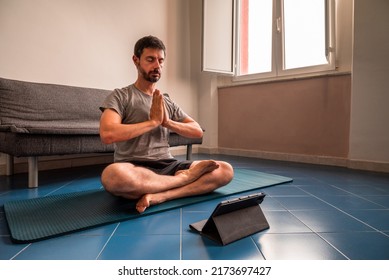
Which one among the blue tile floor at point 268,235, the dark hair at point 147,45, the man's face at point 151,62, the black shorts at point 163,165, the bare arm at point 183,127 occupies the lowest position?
the blue tile floor at point 268,235

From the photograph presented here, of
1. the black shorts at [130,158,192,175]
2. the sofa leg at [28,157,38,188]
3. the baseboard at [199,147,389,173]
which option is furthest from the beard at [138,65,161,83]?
the baseboard at [199,147,389,173]

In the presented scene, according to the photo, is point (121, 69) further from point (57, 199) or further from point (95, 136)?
point (57, 199)

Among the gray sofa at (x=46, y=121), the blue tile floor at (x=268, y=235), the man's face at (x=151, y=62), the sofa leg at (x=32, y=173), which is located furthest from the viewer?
the sofa leg at (x=32, y=173)

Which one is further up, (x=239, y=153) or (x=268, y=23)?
(x=268, y=23)

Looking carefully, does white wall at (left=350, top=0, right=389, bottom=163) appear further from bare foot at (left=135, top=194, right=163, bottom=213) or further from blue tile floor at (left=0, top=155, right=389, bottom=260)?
bare foot at (left=135, top=194, right=163, bottom=213)

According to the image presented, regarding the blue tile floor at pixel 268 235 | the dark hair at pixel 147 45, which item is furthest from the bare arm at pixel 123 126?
the blue tile floor at pixel 268 235

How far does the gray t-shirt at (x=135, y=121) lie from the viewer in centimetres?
149

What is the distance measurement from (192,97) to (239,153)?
3.82 ft

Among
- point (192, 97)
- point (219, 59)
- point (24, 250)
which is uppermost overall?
point (219, 59)

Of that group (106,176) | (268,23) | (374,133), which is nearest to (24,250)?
(106,176)

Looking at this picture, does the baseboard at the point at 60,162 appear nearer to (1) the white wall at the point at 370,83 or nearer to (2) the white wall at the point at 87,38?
(2) the white wall at the point at 87,38

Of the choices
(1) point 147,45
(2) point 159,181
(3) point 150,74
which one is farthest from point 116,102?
(2) point 159,181

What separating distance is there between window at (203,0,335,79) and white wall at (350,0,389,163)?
1.14ft

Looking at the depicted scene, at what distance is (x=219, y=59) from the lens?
3.85 meters
